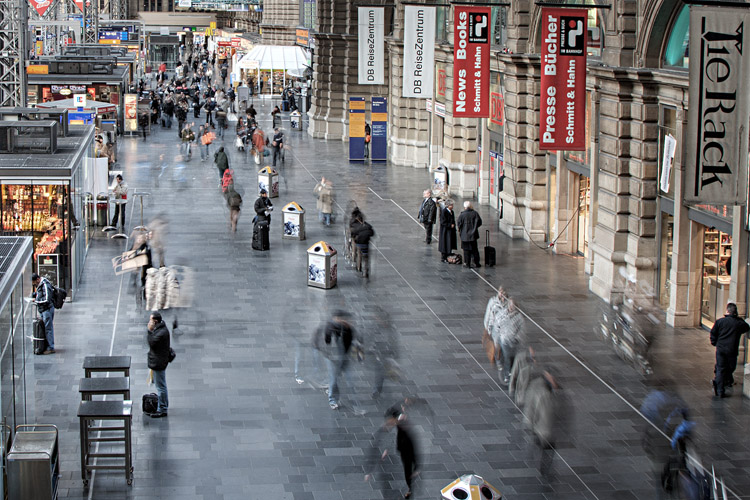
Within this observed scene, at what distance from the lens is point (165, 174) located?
43781 mm

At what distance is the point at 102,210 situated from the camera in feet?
107

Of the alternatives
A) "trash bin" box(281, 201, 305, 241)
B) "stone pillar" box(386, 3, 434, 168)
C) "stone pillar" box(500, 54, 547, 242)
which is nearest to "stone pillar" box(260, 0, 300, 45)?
"stone pillar" box(386, 3, 434, 168)

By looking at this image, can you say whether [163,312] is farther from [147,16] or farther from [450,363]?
[147,16]

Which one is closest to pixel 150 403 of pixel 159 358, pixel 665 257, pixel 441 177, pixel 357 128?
pixel 159 358

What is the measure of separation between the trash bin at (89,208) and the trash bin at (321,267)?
651 cm

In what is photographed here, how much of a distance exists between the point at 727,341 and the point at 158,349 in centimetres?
893

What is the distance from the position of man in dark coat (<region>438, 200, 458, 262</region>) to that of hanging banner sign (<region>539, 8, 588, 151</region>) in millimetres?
3959

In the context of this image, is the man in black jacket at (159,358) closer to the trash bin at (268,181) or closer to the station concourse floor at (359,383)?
the station concourse floor at (359,383)

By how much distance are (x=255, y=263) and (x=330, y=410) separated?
11305 mm

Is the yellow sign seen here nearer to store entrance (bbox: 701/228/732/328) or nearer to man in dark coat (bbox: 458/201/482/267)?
man in dark coat (bbox: 458/201/482/267)

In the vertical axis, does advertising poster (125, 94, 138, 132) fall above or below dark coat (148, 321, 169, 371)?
above

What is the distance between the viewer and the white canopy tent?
72.7 m

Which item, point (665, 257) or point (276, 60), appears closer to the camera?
point (665, 257)

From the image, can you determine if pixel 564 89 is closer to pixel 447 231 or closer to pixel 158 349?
pixel 447 231
